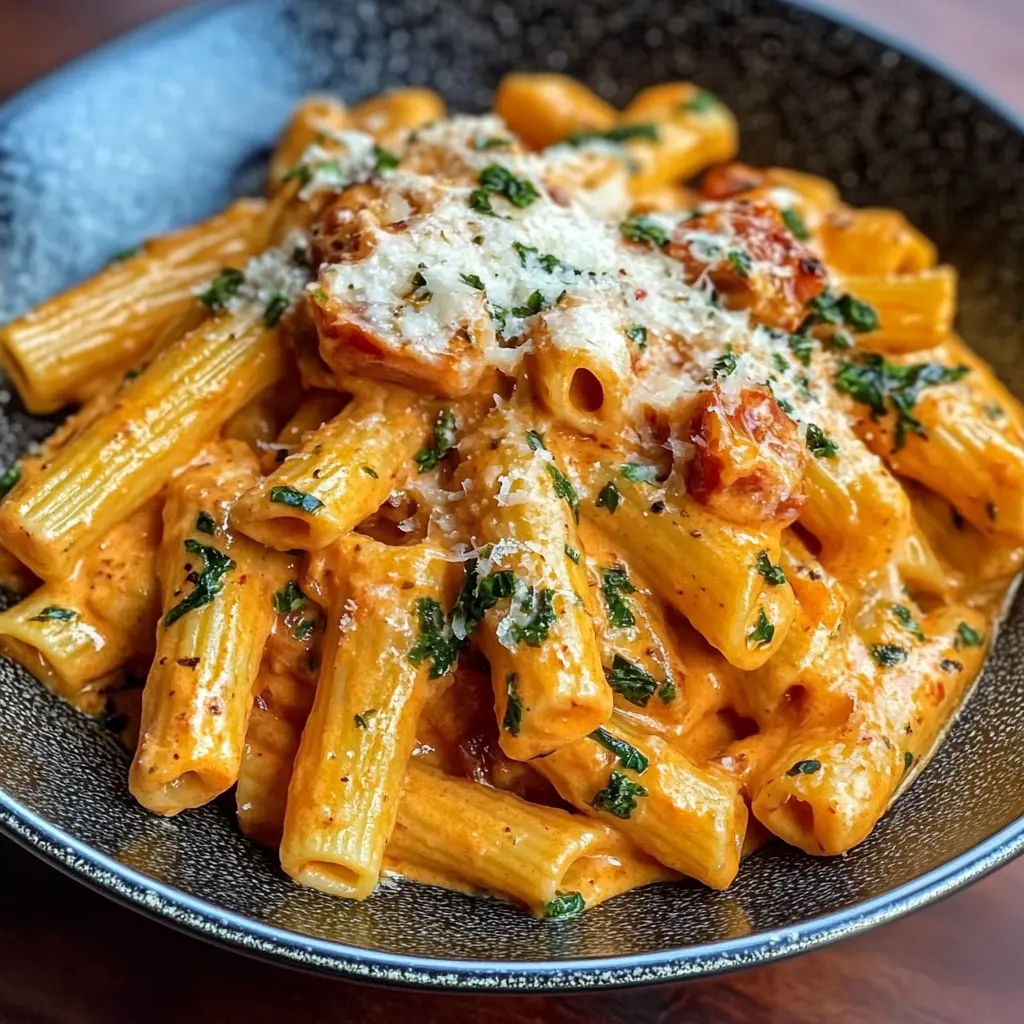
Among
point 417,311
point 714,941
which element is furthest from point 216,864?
point 417,311

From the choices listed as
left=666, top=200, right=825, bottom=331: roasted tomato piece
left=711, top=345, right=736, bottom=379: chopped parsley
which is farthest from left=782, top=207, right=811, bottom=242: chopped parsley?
left=711, top=345, right=736, bottom=379: chopped parsley

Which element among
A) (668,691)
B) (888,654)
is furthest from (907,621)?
(668,691)

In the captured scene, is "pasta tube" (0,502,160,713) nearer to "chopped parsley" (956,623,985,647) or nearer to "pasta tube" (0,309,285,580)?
"pasta tube" (0,309,285,580)

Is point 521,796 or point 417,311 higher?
point 417,311

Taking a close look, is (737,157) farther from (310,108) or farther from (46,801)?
(46,801)

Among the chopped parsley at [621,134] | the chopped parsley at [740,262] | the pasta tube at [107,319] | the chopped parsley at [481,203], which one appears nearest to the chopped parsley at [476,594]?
the chopped parsley at [481,203]

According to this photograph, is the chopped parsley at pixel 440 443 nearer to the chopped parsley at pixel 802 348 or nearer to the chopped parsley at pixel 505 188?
the chopped parsley at pixel 505 188

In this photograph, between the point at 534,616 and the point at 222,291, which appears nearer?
the point at 534,616

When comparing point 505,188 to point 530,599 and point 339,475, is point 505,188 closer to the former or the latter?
point 339,475
